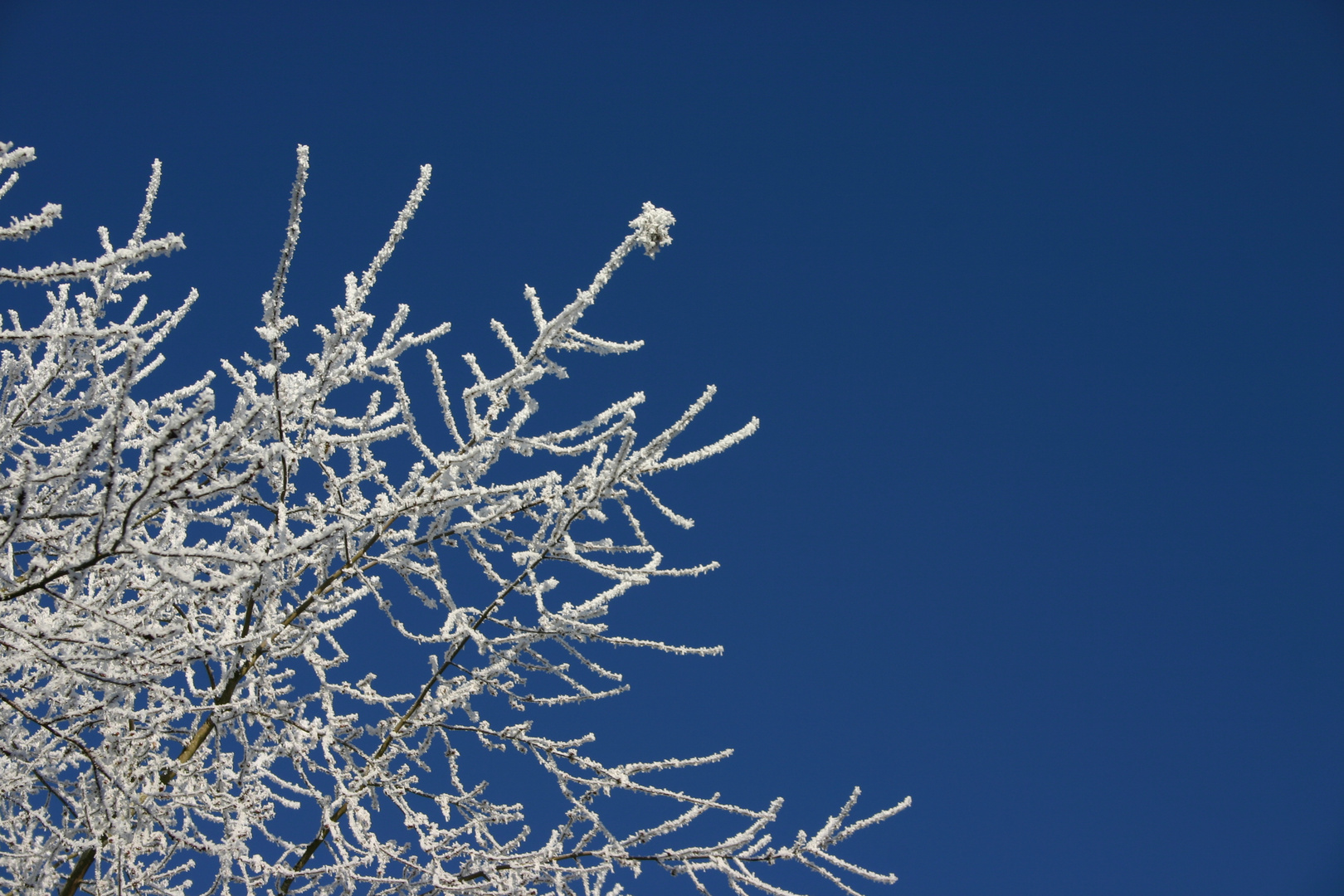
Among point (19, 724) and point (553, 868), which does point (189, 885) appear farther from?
point (553, 868)

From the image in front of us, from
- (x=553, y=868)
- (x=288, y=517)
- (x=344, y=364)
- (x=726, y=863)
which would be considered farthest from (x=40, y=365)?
(x=726, y=863)

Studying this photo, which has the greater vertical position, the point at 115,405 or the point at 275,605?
the point at 275,605

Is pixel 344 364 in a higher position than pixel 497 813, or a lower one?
higher

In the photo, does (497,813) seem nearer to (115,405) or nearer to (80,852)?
(80,852)

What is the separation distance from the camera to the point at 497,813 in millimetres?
3951

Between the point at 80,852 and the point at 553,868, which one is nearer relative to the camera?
the point at 80,852

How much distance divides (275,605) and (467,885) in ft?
4.68

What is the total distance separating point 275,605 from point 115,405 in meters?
1.73

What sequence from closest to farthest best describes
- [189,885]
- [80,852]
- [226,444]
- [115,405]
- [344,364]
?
1. [115,405]
2. [226,444]
3. [344,364]
4. [80,852]
5. [189,885]

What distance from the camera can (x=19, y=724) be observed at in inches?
160

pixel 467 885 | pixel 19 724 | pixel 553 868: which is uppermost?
pixel 553 868

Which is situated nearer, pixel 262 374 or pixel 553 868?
pixel 262 374

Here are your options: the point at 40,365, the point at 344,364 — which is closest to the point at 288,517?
the point at 344,364

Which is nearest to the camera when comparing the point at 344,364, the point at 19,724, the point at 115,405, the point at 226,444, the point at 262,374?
the point at 115,405
